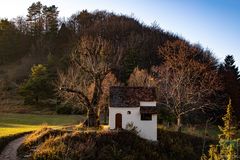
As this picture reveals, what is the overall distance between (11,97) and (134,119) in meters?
39.7

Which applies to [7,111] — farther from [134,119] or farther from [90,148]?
[90,148]

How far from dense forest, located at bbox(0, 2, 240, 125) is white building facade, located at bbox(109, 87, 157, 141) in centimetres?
383

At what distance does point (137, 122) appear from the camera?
120ft

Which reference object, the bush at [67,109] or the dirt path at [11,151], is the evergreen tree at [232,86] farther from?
the dirt path at [11,151]

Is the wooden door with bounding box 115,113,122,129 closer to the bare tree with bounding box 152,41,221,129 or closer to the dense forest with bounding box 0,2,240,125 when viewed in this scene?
the dense forest with bounding box 0,2,240,125

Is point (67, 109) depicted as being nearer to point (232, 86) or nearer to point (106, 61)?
point (106, 61)

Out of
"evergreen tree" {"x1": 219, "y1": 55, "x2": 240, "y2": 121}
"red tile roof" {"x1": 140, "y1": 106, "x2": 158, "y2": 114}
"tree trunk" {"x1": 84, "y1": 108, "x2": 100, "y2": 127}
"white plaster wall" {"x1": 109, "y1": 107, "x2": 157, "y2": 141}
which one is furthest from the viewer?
"evergreen tree" {"x1": 219, "y1": 55, "x2": 240, "y2": 121}

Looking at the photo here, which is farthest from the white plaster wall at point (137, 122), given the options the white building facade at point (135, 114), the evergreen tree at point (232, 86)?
the evergreen tree at point (232, 86)

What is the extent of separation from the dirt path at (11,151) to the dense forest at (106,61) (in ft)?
33.5

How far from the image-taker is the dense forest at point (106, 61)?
2024 inches

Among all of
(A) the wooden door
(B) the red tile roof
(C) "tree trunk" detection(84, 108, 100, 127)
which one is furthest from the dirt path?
(B) the red tile roof

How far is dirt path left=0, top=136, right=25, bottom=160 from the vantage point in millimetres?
25697

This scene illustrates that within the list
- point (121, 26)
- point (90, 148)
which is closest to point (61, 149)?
point (90, 148)

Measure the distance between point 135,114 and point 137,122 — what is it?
84 cm
